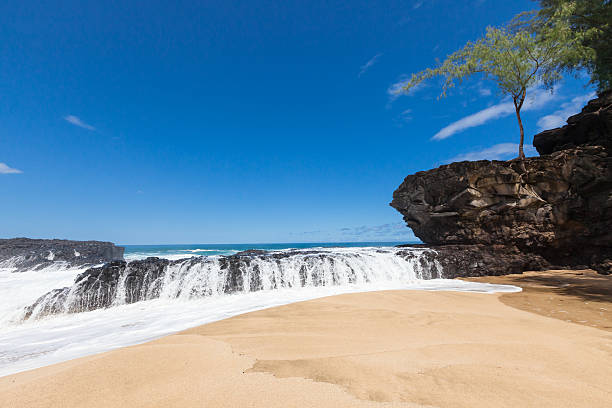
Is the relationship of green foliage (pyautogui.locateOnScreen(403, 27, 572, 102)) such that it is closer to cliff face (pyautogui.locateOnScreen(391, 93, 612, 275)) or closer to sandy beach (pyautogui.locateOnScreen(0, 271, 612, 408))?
cliff face (pyautogui.locateOnScreen(391, 93, 612, 275))

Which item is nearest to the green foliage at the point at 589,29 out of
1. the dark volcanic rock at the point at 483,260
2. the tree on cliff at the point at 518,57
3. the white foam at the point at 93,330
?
the tree on cliff at the point at 518,57

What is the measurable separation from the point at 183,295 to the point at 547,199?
1629 cm

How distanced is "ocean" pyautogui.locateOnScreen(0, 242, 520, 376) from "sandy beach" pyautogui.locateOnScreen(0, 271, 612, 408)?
1.91 m

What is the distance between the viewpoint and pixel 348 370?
1.80m

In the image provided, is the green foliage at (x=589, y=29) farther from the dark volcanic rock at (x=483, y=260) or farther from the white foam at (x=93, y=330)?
the white foam at (x=93, y=330)

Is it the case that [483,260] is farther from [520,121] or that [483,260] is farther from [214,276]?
[214,276]

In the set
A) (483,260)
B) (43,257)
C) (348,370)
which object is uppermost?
(43,257)

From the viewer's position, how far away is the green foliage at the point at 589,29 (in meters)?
11.6

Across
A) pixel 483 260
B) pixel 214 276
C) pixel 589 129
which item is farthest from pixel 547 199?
pixel 214 276

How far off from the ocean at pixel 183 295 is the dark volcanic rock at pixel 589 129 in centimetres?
946

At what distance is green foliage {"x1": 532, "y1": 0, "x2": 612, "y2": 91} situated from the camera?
1162 centimetres

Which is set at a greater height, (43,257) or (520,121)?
(520,121)

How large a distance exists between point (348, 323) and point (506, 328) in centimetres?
204

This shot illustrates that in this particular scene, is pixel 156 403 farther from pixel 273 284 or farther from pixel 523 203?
pixel 523 203
